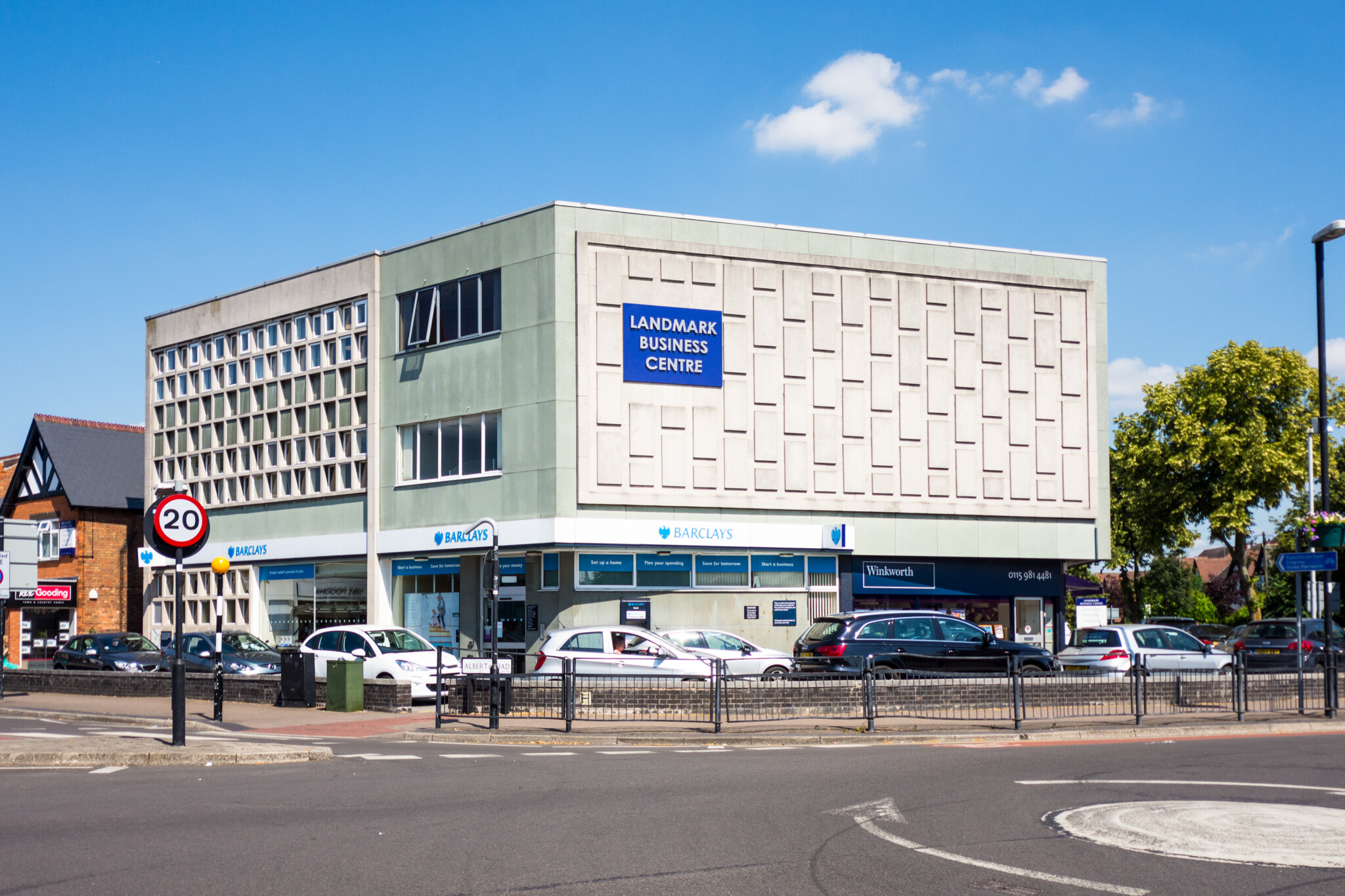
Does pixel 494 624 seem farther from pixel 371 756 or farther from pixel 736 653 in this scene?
pixel 736 653

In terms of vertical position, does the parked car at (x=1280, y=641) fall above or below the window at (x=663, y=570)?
below

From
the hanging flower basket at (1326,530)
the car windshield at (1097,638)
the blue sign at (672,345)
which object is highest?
the blue sign at (672,345)

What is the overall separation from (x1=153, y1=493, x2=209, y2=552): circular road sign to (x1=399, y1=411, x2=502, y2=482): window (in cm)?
1946

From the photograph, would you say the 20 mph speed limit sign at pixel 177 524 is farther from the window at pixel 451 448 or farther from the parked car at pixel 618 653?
the window at pixel 451 448

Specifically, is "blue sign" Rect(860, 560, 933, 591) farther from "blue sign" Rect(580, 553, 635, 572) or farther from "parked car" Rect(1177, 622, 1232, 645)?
"parked car" Rect(1177, 622, 1232, 645)

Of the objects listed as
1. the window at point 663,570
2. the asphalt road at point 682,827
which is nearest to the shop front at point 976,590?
the window at point 663,570

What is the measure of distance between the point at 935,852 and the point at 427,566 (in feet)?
96.9

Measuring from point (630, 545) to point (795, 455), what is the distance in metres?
5.31

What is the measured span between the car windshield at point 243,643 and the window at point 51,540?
23.0 metres

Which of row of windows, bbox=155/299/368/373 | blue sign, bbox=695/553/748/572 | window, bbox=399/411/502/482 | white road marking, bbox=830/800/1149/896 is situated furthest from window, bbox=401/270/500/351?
white road marking, bbox=830/800/1149/896

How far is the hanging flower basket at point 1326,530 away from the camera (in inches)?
925

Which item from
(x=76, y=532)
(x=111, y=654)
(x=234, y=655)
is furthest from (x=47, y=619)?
(x=234, y=655)

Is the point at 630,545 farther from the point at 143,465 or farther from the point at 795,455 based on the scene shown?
the point at 143,465

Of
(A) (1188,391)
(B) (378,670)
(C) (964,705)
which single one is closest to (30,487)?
(B) (378,670)
